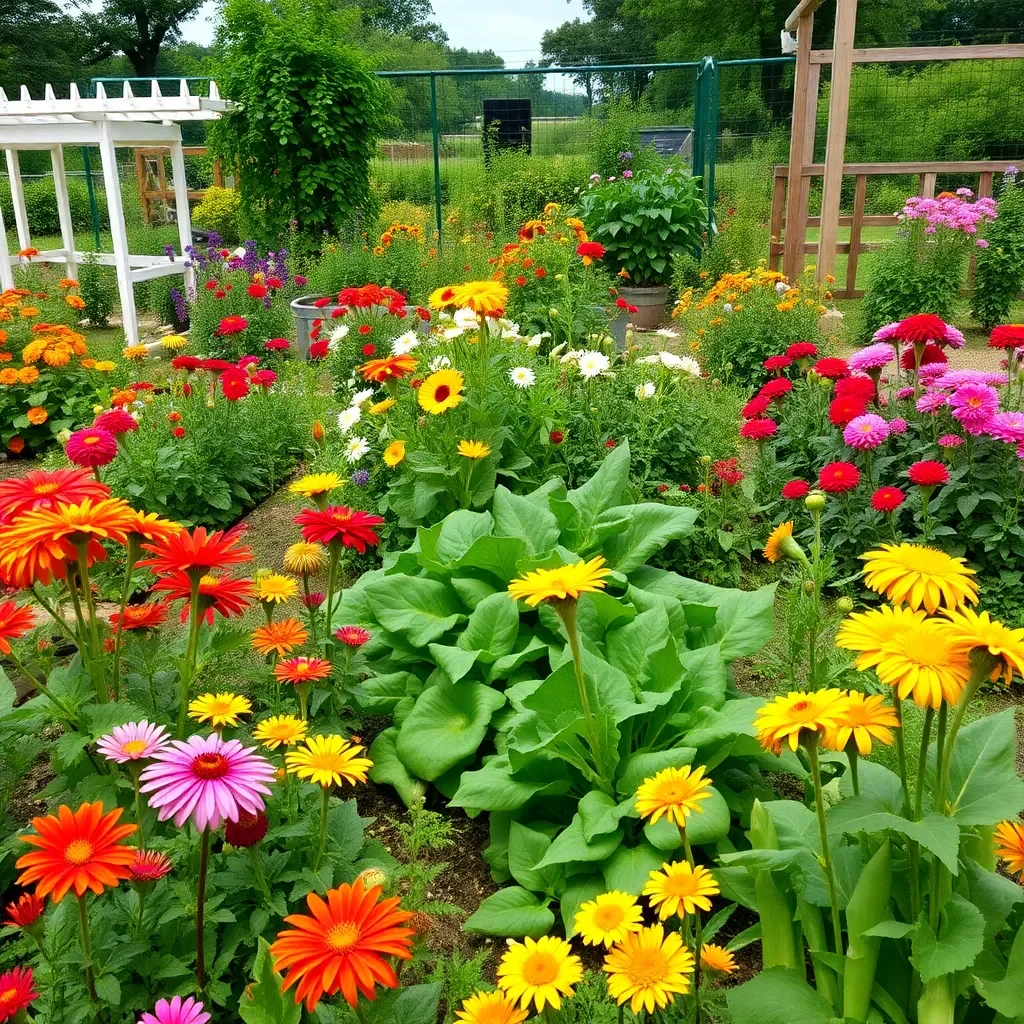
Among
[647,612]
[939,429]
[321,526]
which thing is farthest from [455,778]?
[939,429]

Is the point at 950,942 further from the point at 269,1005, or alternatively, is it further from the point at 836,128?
the point at 836,128

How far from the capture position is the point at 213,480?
12.1ft

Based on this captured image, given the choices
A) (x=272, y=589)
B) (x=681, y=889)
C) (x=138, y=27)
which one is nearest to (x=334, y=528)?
(x=272, y=589)

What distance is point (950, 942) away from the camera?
116 centimetres

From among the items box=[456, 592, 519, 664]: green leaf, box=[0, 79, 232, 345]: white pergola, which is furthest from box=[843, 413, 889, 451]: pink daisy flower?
box=[0, 79, 232, 345]: white pergola

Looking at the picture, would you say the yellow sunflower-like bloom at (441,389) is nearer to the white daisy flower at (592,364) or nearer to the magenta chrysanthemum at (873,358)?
the white daisy flower at (592,364)

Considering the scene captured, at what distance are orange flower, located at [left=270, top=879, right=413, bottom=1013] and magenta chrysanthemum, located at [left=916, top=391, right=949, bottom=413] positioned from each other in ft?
8.19

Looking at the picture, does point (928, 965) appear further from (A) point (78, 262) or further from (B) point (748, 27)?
(B) point (748, 27)

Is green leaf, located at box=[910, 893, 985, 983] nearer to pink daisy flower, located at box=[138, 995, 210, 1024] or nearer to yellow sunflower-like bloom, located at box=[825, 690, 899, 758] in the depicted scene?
yellow sunflower-like bloom, located at box=[825, 690, 899, 758]

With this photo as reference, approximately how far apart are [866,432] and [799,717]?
1.91 m

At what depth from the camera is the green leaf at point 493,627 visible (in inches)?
84.0

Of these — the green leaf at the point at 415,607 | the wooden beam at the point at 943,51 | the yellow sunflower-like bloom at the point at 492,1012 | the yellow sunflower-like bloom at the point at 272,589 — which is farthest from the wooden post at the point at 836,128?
the yellow sunflower-like bloom at the point at 492,1012

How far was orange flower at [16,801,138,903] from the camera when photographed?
963 mm

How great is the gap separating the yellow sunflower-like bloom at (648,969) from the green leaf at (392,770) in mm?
935
